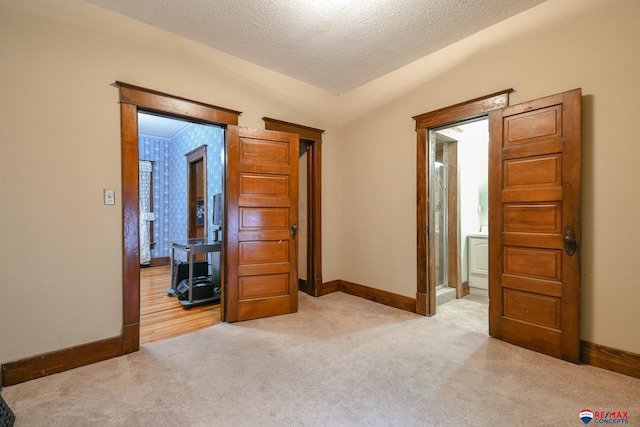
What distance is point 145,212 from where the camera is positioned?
6180 millimetres

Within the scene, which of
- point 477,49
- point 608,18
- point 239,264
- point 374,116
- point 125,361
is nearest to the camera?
point 608,18

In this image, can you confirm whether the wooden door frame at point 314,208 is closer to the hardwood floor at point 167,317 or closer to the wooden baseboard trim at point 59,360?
the hardwood floor at point 167,317

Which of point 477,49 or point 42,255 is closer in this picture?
point 42,255

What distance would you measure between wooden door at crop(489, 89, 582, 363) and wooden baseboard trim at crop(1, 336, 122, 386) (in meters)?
3.23

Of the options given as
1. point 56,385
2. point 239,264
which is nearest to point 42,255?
point 56,385

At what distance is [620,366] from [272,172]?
3.24 m

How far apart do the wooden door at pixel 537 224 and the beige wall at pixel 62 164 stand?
3.13 metres

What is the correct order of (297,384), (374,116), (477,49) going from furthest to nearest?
(374,116), (477,49), (297,384)

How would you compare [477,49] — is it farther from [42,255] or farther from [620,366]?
[42,255]

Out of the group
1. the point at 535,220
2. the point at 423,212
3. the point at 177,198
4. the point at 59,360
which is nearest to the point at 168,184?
the point at 177,198

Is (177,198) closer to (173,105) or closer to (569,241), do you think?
(173,105)

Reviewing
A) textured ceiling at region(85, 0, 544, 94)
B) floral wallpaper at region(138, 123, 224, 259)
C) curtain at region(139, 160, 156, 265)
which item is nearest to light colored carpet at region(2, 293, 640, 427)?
textured ceiling at region(85, 0, 544, 94)

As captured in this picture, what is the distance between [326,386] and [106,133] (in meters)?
2.54

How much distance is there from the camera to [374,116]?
12.0 feet
